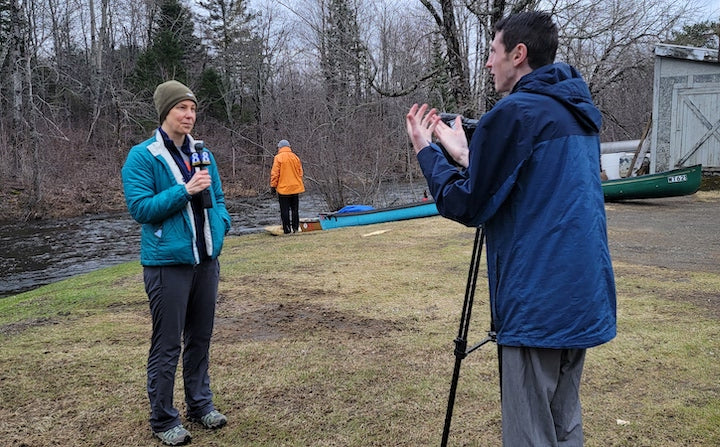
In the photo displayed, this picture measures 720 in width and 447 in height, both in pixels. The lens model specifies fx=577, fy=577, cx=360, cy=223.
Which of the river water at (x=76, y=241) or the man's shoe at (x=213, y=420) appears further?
the river water at (x=76, y=241)

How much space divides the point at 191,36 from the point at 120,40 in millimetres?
4709

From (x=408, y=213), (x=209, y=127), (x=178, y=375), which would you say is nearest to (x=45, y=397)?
(x=178, y=375)

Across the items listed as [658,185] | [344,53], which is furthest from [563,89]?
[658,185]

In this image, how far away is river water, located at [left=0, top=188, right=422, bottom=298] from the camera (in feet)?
34.1

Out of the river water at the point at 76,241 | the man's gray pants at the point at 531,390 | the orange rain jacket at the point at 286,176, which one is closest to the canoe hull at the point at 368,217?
the orange rain jacket at the point at 286,176

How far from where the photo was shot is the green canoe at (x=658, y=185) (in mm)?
12555

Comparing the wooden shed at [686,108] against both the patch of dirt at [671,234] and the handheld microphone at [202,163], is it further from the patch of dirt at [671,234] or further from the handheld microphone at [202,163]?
the handheld microphone at [202,163]

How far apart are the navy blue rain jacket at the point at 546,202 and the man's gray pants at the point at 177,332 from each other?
1.69 m

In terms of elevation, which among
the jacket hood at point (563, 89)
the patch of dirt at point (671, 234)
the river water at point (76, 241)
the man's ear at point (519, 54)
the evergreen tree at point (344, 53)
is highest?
the evergreen tree at point (344, 53)

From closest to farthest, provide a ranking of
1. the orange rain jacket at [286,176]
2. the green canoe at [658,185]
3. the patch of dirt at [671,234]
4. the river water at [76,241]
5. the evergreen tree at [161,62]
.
A: the patch of dirt at [671,234]
the river water at [76,241]
the orange rain jacket at [286,176]
the green canoe at [658,185]
the evergreen tree at [161,62]

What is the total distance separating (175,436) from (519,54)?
8.25 ft

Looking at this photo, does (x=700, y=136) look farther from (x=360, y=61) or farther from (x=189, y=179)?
(x=189, y=179)

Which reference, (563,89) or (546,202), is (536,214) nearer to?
(546,202)

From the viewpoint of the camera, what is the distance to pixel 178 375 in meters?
4.07
